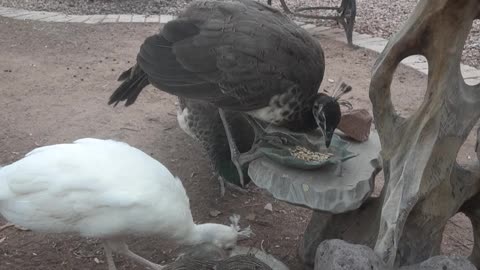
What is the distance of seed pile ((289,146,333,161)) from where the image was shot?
2.30m

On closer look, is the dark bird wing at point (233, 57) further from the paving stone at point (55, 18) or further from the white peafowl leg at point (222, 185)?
the paving stone at point (55, 18)

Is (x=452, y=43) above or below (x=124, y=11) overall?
above

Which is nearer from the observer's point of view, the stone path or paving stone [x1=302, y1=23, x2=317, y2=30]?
the stone path

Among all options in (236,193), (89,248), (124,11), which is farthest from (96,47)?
(89,248)

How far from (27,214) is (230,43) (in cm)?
110

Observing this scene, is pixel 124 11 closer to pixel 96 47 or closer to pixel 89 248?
pixel 96 47

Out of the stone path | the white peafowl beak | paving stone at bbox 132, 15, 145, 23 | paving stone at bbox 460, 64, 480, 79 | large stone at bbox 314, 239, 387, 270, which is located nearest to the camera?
large stone at bbox 314, 239, 387, 270

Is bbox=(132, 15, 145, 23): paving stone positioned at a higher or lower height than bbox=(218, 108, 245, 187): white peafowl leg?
lower

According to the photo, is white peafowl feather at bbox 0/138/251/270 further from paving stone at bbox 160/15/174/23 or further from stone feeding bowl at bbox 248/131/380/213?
paving stone at bbox 160/15/174/23

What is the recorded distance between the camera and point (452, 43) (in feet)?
6.13

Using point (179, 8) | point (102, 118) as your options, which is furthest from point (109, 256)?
point (179, 8)

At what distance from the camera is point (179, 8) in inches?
260

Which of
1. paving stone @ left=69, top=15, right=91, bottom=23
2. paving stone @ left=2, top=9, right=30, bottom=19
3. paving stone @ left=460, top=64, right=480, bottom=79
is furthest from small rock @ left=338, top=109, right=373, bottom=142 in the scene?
paving stone @ left=2, top=9, right=30, bottom=19

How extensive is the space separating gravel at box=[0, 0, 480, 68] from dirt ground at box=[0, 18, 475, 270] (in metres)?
0.69
